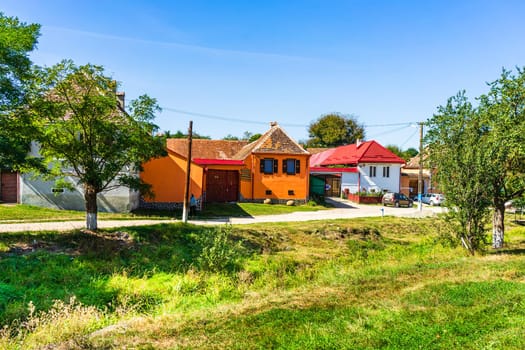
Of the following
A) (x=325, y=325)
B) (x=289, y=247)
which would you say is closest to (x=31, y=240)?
(x=289, y=247)

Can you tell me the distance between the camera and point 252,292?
9664 millimetres

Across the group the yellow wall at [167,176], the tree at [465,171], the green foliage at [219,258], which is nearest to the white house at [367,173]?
the yellow wall at [167,176]

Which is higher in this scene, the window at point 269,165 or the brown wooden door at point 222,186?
the window at point 269,165

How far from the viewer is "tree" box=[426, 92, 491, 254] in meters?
12.6

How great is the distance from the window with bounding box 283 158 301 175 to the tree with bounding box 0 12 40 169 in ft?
71.6

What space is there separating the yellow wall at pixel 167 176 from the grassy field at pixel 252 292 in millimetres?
8133

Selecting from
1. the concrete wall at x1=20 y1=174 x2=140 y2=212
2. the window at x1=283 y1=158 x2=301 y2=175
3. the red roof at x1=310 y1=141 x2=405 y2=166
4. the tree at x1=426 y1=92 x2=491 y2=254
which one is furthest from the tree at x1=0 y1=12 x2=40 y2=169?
the red roof at x1=310 y1=141 x2=405 y2=166

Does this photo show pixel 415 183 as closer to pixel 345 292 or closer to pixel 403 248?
pixel 403 248

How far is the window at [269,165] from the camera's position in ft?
102

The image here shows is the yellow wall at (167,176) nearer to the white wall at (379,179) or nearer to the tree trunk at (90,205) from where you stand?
the tree trunk at (90,205)

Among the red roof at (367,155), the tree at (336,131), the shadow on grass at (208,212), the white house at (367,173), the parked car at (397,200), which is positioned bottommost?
the shadow on grass at (208,212)

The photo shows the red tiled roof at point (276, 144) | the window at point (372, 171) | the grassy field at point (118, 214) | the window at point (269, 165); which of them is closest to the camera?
the grassy field at point (118, 214)

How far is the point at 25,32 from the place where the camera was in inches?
417

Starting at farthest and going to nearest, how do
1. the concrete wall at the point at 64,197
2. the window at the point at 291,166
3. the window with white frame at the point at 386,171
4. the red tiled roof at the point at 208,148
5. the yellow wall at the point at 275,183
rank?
the window with white frame at the point at 386,171, the red tiled roof at the point at 208,148, the window at the point at 291,166, the yellow wall at the point at 275,183, the concrete wall at the point at 64,197
